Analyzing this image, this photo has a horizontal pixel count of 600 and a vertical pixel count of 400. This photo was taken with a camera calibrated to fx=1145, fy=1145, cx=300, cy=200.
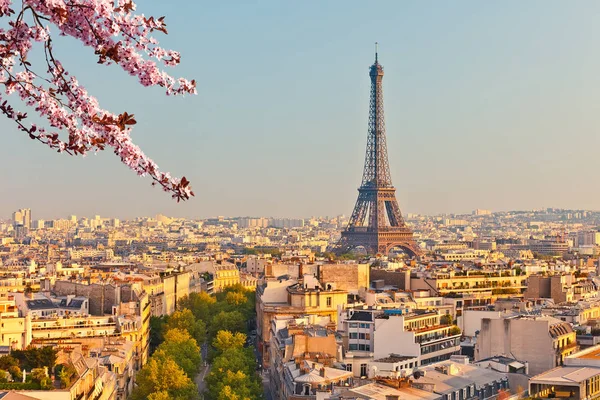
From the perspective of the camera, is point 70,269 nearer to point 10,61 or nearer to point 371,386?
point 371,386

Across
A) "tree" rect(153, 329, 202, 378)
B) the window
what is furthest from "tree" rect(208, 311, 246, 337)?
the window

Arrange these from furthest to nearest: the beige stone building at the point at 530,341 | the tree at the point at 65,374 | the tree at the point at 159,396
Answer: the beige stone building at the point at 530,341
the tree at the point at 159,396
the tree at the point at 65,374

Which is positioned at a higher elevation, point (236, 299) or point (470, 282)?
point (470, 282)

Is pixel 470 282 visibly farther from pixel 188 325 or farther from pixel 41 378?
pixel 41 378

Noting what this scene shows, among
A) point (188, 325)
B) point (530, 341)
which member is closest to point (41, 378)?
point (530, 341)

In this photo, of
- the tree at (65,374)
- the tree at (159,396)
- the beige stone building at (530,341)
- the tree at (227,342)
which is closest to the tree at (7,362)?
the tree at (65,374)

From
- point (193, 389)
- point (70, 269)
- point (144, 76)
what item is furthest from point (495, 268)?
point (144, 76)

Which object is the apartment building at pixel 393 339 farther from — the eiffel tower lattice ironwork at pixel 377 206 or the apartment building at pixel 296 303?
the eiffel tower lattice ironwork at pixel 377 206

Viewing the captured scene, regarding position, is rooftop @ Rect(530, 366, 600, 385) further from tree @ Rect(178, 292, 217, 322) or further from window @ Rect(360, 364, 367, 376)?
tree @ Rect(178, 292, 217, 322)
